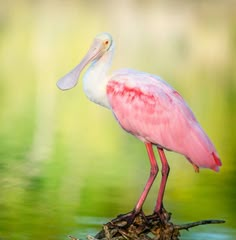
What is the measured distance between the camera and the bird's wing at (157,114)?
9.15 m

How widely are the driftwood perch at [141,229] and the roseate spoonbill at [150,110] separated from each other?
13 cm

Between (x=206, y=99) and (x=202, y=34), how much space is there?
37.1 ft

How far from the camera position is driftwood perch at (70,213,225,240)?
8578mm

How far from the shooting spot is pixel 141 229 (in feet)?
28.6

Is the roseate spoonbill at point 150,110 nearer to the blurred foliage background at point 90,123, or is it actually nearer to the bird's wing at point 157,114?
the bird's wing at point 157,114

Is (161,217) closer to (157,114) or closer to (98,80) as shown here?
(157,114)

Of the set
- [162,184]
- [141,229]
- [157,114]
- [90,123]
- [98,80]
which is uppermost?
[98,80]

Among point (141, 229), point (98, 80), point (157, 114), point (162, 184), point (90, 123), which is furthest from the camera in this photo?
point (90, 123)

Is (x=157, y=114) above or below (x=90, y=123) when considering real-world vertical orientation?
above

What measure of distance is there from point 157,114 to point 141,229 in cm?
96

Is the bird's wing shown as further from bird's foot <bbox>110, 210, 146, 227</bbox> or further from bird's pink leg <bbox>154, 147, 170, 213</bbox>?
bird's foot <bbox>110, 210, 146, 227</bbox>

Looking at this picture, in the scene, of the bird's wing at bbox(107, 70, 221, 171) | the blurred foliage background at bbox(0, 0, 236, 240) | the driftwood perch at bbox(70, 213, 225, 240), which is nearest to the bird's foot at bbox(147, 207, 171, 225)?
the driftwood perch at bbox(70, 213, 225, 240)

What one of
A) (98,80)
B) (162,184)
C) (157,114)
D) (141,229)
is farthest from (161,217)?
(98,80)

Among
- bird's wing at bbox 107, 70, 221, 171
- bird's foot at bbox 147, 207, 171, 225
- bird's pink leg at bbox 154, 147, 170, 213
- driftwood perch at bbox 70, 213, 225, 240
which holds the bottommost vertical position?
driftwood perch at bbox 70, 213, 225, 240
